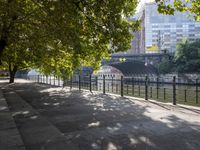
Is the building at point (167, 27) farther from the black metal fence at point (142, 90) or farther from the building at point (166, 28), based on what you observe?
the black metal fence at point (142, 90)

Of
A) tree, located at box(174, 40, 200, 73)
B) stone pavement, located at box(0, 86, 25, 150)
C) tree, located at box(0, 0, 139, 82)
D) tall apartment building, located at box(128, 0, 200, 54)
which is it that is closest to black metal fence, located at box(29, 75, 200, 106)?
tree, located at box(0, 0, 139, 82)

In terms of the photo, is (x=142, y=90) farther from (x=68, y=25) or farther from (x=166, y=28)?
(x=166, y=28)

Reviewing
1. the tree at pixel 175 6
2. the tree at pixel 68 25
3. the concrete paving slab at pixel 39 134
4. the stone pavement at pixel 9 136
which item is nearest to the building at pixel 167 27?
the tree at pixel 68 25

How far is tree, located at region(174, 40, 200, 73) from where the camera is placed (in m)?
60.4

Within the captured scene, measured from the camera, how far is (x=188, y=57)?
208 ft

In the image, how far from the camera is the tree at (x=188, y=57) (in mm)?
60438

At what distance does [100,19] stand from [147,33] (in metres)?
125

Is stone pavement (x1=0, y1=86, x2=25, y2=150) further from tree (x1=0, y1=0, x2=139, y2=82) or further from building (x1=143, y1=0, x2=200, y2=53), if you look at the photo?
building (x1=143, y1=0, x2=200, y2=53)

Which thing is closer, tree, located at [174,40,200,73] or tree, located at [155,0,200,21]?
tree, located at [155,0,200,21]

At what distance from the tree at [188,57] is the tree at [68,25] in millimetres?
48476

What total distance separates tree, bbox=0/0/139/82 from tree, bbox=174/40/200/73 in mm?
48476

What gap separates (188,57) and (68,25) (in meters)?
56.4

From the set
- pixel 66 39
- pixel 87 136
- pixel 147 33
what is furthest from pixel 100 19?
pixel 147 33

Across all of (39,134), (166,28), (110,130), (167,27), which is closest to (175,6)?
(110,130)
